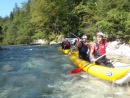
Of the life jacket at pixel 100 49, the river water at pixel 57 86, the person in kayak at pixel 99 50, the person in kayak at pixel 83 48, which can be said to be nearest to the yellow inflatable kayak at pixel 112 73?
the river water at pixel 57 86

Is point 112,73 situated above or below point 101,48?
below

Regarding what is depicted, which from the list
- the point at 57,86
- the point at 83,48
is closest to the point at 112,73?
the point at 57,86

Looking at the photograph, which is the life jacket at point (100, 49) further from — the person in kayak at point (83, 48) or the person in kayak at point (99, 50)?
the person in kayak at point (83, 48)

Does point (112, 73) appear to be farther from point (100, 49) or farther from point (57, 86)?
point (57, 86)

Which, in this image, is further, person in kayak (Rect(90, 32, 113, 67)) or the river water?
person in kayak (Rect(90, 32, 113, 67))

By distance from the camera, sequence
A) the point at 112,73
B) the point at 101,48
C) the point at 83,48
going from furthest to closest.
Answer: the point at 83,48 → the point at 101,48 → the point at 112,73

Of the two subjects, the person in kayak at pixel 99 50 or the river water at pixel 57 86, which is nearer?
the river water at pixel 57 86

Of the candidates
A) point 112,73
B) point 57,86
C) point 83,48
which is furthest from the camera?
point 83,48

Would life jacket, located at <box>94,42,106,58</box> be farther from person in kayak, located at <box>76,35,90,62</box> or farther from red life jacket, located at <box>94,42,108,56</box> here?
person in kayak, located at <box>76,35,90,62</box>

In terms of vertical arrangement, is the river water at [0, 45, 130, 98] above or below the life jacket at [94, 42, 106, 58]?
below

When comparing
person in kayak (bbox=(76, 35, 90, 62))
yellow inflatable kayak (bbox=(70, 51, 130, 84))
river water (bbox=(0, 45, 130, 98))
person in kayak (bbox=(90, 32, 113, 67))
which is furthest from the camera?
person in kayak (bbox=(76, 35, 90, 62))

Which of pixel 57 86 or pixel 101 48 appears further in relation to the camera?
pixel 101 48

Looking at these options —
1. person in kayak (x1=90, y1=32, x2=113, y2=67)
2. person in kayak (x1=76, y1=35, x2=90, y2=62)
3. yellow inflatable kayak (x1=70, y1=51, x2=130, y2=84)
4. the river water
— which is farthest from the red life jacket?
person in kayak (x1=76, y1=35, x2=90, y2=62)

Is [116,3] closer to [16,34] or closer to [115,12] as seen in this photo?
[115,12]
